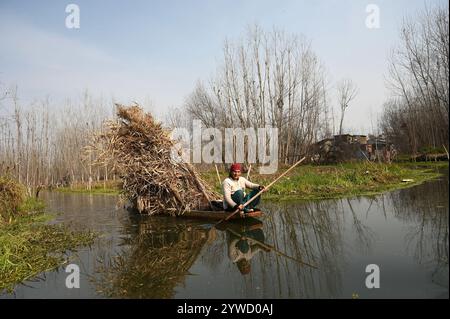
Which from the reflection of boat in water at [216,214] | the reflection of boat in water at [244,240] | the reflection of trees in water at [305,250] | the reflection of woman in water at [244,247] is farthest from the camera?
the reflection of boat in water at [216,214]

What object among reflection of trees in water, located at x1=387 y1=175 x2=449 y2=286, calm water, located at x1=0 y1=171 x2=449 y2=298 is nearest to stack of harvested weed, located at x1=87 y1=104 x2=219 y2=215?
calm water, located at x1=0 y1=171 x2=449 y2=298

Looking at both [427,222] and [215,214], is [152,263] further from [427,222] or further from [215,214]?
[427,222]

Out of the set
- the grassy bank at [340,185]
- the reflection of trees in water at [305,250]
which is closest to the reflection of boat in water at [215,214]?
the reflection of trees in water at [305,250]

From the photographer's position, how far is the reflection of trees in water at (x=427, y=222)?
13.6 feet

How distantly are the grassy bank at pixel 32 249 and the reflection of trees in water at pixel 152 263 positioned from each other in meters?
0.97

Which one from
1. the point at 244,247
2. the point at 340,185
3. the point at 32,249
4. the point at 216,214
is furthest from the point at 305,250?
the point at 340,185

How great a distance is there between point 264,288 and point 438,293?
180 cm

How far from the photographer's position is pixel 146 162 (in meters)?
9.64

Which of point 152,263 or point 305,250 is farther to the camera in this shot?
point 305,250

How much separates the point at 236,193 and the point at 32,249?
4298mm

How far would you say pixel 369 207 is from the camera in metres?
8.12

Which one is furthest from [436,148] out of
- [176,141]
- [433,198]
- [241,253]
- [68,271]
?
[68,271]

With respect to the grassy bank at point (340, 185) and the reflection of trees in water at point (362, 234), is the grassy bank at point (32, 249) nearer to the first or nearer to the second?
the reflection of trees in water at point (362, 234)
